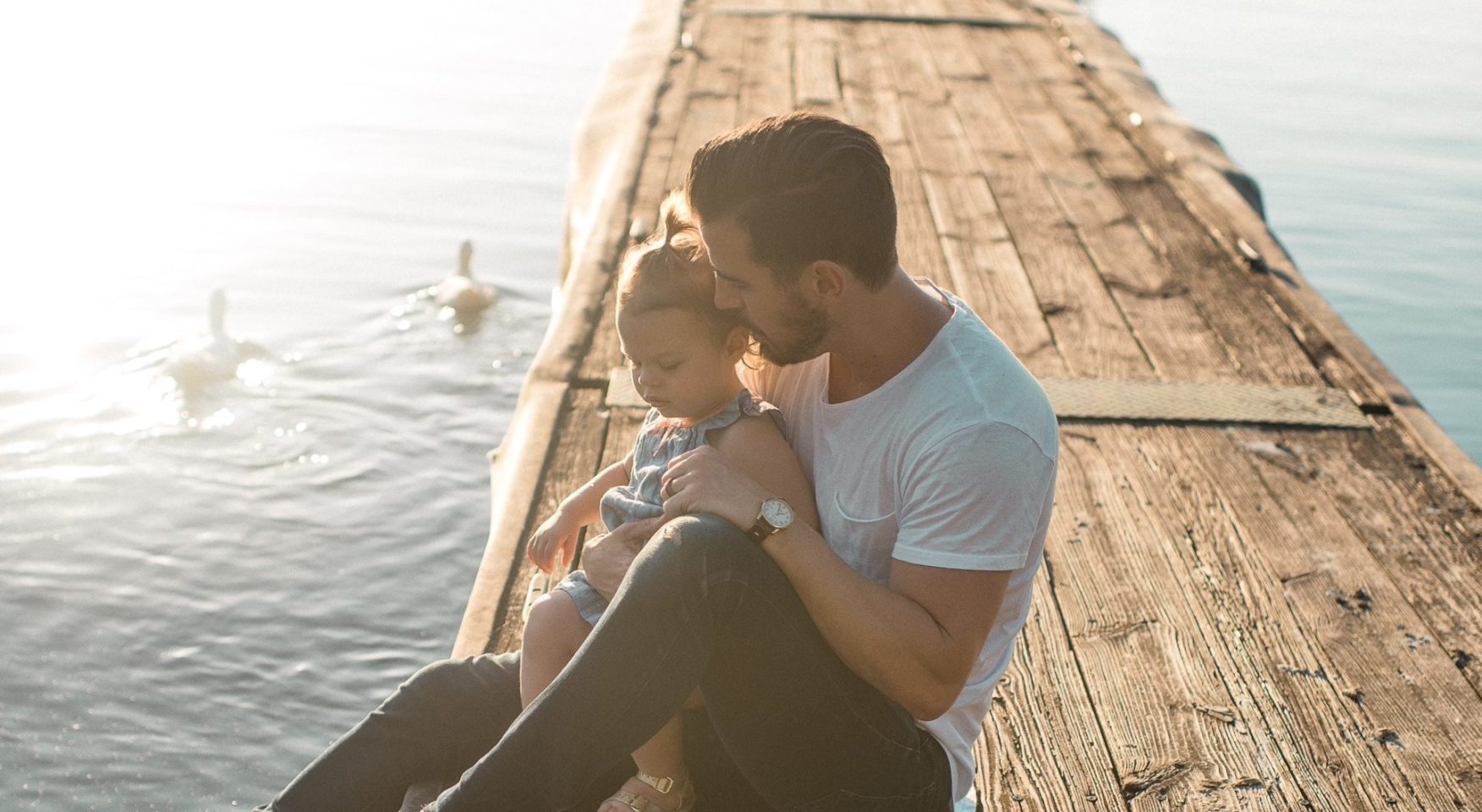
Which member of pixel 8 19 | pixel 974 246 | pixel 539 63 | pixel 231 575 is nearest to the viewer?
pixel 974 246

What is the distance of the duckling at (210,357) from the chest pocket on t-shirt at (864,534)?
21.2ft

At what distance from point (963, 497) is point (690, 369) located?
0.59 meters

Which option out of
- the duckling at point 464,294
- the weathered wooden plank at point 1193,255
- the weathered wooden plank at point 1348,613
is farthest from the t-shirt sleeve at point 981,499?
the duckling at point 464,294

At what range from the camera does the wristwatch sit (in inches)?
88.4

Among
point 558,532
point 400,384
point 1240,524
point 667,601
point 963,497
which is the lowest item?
point 400,384

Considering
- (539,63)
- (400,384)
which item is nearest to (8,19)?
(539,63)

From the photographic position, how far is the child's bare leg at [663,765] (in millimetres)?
2439

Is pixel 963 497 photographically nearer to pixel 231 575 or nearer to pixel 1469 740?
pixel 1469 740

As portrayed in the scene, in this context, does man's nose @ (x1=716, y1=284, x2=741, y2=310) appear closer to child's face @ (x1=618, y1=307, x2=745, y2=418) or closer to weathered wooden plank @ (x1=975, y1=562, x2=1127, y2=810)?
child's face @ (x1=618, y1=307, x2=745, y2=418)

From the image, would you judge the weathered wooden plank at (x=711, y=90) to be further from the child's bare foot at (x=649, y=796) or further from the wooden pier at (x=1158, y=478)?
the child's bare foot at (x=649, y=796)

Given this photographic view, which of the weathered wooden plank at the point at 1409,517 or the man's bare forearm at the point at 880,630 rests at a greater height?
the man's bare forearm at the point at 880,630

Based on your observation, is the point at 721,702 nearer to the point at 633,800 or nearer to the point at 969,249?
the point at 633,800

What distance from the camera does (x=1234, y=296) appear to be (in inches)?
205

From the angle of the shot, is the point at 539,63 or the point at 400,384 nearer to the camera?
the point at 400,384
